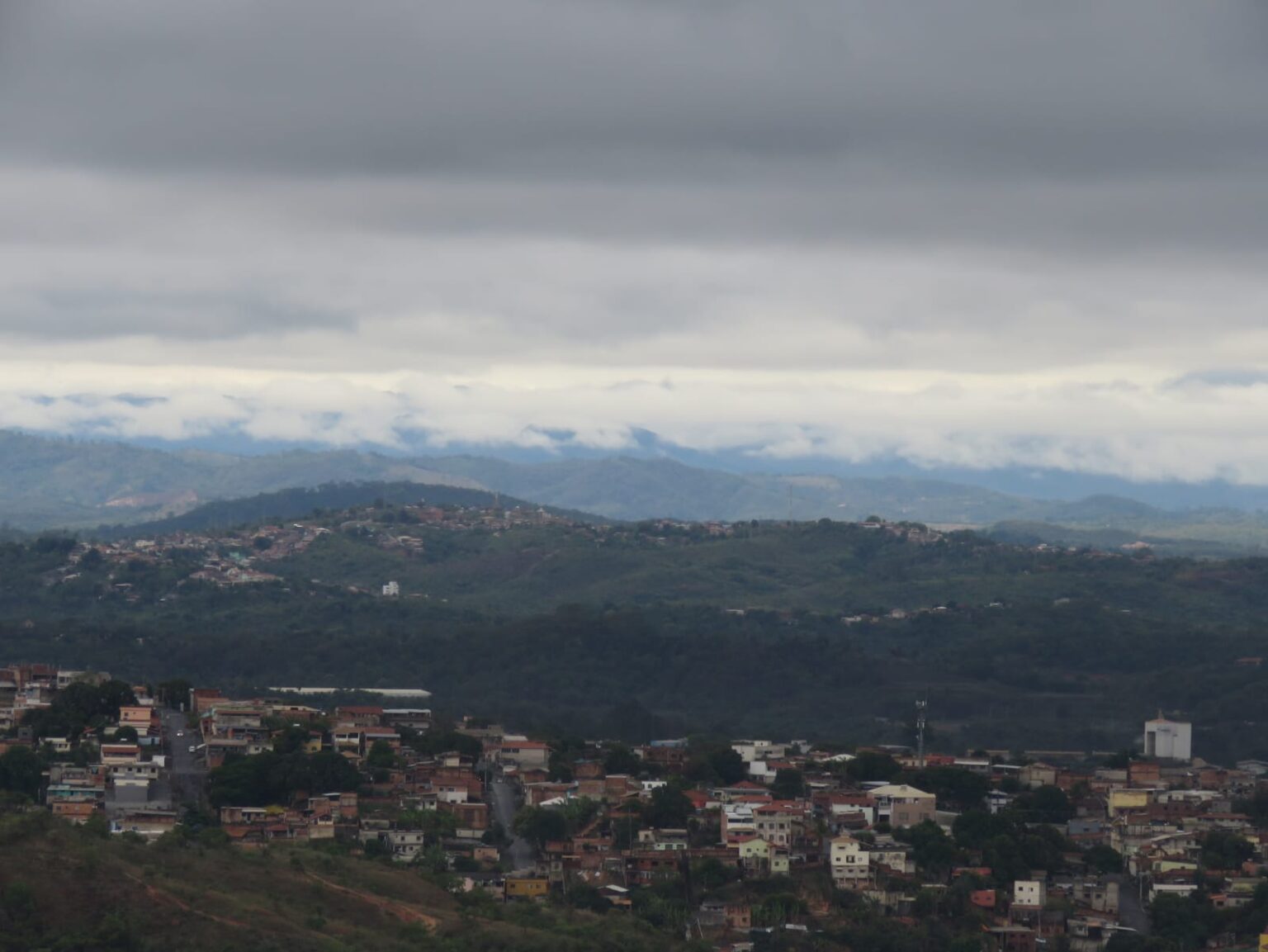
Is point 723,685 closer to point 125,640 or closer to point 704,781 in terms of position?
point 125,640

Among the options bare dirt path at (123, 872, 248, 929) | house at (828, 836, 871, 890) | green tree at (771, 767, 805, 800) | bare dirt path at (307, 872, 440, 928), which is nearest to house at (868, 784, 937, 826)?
green tree at (771, 767, 805, 800)

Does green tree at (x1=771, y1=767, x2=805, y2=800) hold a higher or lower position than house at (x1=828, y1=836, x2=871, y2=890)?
higher

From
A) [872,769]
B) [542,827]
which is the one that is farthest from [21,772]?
[872,769]

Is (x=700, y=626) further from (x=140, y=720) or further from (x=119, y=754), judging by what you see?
(x=119, y=754)

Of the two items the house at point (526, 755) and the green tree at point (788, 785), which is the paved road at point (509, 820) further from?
the green tree at point (788, 785)

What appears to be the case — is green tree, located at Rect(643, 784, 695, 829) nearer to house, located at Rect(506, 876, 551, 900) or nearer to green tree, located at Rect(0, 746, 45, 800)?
house, located at Rect(506, 876, 551, 900)
